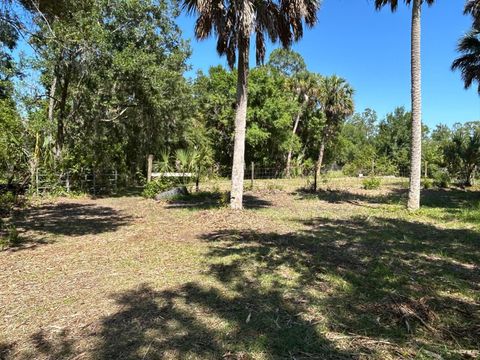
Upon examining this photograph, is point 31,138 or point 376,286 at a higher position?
point 31,138

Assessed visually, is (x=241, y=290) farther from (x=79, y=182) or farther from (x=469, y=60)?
(x=469, y=60)

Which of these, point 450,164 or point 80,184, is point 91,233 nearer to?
point 80,184

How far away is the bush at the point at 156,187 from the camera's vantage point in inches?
520

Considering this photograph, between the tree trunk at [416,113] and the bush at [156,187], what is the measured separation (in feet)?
26.8

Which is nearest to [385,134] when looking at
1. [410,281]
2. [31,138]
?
[31,138]

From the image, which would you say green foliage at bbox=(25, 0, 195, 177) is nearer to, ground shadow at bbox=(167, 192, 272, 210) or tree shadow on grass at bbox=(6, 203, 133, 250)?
tree shadow on grass at bbox=(6, 203, 133, 250)

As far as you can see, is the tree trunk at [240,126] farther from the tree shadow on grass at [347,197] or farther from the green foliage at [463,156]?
the green foliage at [463,156]

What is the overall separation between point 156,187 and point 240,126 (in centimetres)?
517

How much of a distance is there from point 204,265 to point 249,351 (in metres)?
2.32

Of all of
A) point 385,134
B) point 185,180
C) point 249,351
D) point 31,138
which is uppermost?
point 385,134

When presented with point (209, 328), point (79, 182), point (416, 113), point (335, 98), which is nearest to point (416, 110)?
point (416, 113)

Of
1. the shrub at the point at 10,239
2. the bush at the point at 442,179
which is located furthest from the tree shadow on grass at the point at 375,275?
the bush at the point at 442,179

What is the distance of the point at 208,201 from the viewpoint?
39.4ft

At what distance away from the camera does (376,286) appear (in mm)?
4246
